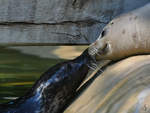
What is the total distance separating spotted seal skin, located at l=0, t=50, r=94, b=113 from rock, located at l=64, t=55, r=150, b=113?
0.10 meters

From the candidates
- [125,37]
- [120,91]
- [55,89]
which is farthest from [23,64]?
[120,91]

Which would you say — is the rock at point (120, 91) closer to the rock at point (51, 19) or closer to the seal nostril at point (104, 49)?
the seal nostril at point (104, 49)

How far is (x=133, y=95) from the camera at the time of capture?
109 inches

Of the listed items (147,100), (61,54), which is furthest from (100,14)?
(61,54)

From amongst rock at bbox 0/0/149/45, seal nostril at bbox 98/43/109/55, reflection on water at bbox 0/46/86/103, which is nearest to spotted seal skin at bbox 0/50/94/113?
seal nostril at bbox 98/43/109/55

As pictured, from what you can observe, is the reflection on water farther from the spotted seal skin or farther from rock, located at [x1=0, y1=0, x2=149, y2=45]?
rock, located at [x1=0, y1=0, x2=149, y2=45]

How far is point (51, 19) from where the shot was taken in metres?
3.49

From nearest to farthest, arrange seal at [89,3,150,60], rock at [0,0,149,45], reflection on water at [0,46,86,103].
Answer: seal at [89,3,150,60]
rock at [0,0,149,45]
reflection on water at [0,46,86,103]

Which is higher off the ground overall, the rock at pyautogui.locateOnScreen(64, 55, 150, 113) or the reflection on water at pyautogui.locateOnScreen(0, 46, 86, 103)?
the rock at pyautogui.locateOnScreen(64, 55, 150, 113)

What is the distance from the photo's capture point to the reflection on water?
4.90 m

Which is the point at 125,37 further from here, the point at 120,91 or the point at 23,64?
the point at 23,64

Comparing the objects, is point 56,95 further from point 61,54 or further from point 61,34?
point 61,54

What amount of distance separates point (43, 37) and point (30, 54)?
163 inches

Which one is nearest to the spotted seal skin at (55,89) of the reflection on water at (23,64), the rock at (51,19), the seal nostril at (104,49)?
the seal nostril at (104,49)
